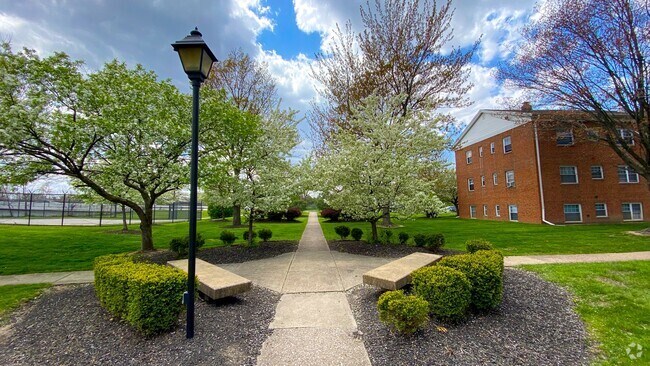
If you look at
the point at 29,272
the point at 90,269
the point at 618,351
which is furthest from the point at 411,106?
the point at 29,272

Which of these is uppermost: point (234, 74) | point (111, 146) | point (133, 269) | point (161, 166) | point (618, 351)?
point (234, 74)

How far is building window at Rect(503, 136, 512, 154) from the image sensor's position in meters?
19.6

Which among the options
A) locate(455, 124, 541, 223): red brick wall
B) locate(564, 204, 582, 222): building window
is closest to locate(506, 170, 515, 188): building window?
locate(455, 124, 541, 223): red brick wall

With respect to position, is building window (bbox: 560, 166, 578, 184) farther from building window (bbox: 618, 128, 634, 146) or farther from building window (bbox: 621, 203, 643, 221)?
building window (bbox: 621, 203, 643, 221)

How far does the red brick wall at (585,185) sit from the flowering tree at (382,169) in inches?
490

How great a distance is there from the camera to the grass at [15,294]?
461 centimetres

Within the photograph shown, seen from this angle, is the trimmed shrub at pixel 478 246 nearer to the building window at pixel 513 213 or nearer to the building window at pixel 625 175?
the building window at pixel 513 213

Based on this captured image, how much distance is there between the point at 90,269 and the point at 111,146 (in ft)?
10.2

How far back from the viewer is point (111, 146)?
6.79 metres

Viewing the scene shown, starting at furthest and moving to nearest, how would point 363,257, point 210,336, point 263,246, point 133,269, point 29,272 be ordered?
point 263,246 → point 363,257 → point 29,272 → point 133,269 → point 210,336

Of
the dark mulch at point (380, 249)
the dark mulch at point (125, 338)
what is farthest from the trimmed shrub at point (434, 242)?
the dark mulch at point (125, 338)

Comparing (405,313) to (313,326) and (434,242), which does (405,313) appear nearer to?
(313,326)

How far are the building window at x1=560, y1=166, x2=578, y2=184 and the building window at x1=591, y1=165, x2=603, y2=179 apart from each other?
126cm

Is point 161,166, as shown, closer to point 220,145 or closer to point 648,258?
point 220,145
